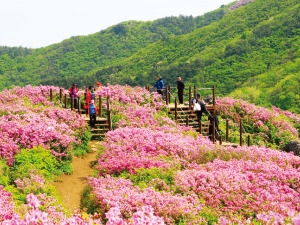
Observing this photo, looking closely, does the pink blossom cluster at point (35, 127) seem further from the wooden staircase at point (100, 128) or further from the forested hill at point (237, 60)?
the forested hill at point (237, 60)

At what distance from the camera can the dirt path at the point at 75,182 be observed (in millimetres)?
14008

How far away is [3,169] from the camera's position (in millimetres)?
14344

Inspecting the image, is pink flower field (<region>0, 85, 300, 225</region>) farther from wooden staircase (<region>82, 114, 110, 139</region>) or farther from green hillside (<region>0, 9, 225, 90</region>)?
green hillside (<region>0, 9, 225, 90</region>)

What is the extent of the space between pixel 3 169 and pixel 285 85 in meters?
69.3

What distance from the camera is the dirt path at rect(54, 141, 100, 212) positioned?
1401 centimetres

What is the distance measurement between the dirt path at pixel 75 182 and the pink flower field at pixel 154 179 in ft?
2.43

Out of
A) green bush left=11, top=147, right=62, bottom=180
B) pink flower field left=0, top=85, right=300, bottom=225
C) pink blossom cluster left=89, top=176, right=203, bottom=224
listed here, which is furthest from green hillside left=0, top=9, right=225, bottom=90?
pink blossom cluster left=89, top=176, right=203, bottom=224

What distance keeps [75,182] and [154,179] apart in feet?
13.9

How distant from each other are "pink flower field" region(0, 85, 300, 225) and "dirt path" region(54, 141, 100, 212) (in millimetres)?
740

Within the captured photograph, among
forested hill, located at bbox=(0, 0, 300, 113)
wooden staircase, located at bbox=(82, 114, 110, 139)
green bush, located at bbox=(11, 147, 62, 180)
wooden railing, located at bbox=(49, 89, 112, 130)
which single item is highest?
forested hill, located at bbox=(0, 0, 300, 113)

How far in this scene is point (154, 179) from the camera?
12.9 m

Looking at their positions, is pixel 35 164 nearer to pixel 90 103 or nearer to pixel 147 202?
pixel 147 202

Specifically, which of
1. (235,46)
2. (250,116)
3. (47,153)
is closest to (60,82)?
(235,46)

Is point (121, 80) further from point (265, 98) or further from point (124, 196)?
point (124, 196)
